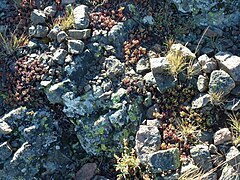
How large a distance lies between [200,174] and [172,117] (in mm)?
965

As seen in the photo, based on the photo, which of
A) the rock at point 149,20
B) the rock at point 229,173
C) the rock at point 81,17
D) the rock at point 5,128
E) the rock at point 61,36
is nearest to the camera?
the rock at point 229,173

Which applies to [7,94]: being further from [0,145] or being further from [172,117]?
[172,117]

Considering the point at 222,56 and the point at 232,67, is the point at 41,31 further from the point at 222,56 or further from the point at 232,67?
the point at 232,67

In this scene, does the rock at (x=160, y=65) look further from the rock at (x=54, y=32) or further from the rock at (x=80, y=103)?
the rock at (x=54, y=32)

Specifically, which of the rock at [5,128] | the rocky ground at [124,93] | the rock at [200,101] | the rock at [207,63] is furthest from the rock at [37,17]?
the rock at [200,101]

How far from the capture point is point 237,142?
5.48 metres

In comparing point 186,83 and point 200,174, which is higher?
point 186,83

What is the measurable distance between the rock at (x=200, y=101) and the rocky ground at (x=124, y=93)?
18 mm

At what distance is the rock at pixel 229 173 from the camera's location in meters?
5.34

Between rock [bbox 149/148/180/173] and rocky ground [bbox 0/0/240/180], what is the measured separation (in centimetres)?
1

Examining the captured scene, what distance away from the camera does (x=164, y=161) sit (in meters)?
5.52

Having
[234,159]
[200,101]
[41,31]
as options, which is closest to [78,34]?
[41,31]

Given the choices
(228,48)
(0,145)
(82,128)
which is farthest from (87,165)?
(228,48)

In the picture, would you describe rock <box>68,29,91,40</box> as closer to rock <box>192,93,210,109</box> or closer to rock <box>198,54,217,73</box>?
rock <box>198,54,217,73</box>
